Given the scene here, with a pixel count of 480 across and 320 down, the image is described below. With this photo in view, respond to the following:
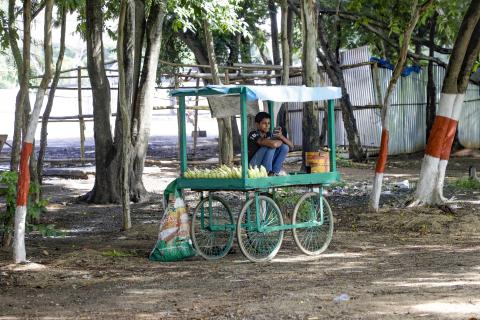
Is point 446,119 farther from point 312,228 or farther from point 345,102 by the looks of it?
point 345,102

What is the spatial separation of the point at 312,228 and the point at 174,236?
1.90 m

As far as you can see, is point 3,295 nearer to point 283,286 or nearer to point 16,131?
point 283,286

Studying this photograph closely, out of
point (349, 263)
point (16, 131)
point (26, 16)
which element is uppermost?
point (26, 16)

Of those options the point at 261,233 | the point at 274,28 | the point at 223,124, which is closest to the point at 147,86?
the point at 223,124

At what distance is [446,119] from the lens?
13484mm

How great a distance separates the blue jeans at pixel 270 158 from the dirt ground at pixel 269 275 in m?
1.10

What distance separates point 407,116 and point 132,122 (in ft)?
47.0

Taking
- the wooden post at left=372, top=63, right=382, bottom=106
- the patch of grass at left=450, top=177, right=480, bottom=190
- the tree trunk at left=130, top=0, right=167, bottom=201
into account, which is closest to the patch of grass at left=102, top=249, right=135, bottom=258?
the tree trunk at left=130, top=0, right=167, bottom=201

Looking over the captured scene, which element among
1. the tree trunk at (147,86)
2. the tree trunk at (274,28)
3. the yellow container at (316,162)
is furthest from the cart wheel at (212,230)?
the tree trunk at (274,28)

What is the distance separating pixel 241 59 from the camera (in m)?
30.4

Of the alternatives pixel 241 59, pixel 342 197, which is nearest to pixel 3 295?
pixel 342 197

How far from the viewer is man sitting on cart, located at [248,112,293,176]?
10094mm

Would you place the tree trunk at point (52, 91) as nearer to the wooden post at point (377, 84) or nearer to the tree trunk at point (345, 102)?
the tree trunk at point (345, 102)

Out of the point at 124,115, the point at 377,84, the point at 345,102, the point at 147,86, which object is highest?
the point at 377,84
